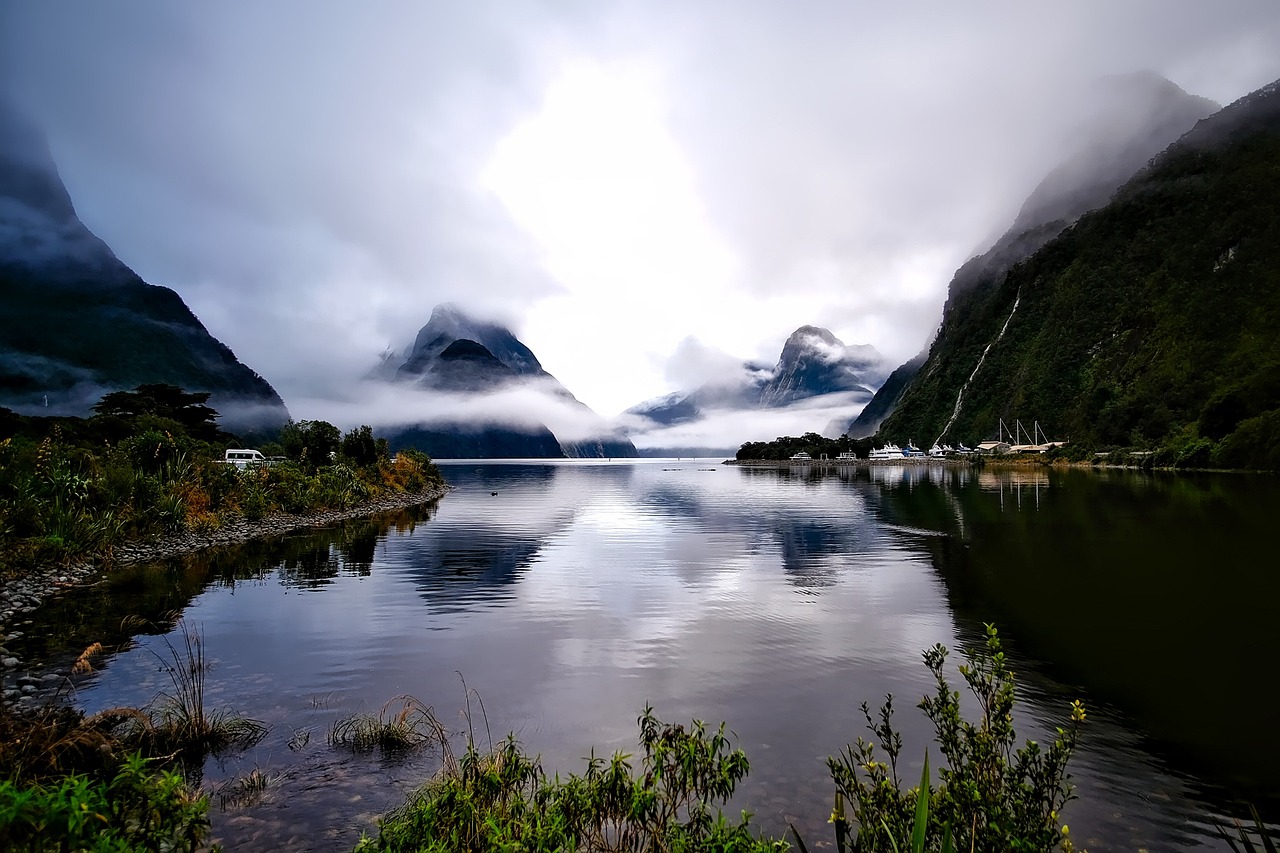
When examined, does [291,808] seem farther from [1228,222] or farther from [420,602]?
[1228,222]

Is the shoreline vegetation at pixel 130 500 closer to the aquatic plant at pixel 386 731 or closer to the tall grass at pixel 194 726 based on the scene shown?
the tall grass at pixel 194 726

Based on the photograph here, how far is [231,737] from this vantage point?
11.4 meters

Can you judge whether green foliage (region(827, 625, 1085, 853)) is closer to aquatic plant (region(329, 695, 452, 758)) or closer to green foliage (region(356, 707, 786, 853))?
green foliage (region(356, 707, 786, 853))

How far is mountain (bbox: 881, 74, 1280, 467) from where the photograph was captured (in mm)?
102000

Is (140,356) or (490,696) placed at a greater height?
(140,356)

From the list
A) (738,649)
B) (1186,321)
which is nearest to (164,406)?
(738,649)

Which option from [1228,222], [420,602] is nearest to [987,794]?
[420,602]

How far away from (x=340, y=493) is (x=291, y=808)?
51801mm

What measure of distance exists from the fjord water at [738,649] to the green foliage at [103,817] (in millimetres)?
3110

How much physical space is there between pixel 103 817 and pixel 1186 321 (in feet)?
622

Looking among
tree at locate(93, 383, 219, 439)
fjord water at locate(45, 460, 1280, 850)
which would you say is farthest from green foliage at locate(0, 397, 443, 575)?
tree at locate(93, 383, 219, 439)

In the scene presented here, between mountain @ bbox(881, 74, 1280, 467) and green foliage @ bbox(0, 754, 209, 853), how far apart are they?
116 metres

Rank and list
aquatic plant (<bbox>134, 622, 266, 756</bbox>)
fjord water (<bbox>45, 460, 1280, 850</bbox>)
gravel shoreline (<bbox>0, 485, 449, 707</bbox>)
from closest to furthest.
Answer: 1. fjord water (<bbox>45, 460, 1280, 850</bbox>)
2. aquatic plant (<bbox>134, 622, 266, 756</bbox>)
3. gravel shoreline (<bbox>0, 485, 449, 707</bbox>)

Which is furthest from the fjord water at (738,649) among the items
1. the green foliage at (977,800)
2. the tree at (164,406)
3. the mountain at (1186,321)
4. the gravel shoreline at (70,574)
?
the mountain at (1186,321)
